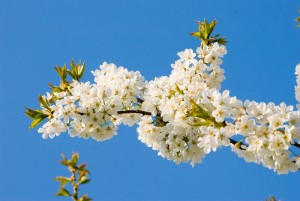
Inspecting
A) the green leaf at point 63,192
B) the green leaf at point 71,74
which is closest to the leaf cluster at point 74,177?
the green leaf at point 63,192

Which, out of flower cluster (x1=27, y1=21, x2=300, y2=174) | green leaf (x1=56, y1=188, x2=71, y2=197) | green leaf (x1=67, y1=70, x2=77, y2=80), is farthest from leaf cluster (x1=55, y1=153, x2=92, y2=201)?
green leaf (x1=67, y1=70, x2=77, y2=80)

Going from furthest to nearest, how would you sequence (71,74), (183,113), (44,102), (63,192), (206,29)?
(206,29) → (71,74) → (44,102) → (183,113) → (63,192)

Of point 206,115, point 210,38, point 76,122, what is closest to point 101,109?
point 76,122

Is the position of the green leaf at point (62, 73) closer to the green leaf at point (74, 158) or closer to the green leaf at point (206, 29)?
the green leaf at point (206, 29)

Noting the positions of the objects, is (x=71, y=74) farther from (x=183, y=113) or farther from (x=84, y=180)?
(x=84, y=180)

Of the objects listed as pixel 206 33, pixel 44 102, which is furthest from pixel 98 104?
pixel 206 33

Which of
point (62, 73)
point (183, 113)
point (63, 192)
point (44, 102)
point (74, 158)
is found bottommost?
point (63, 192)
